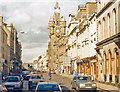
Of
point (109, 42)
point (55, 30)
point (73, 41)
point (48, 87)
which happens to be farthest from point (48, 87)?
point (55, 30)

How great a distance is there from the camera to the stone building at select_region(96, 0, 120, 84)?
32.3m

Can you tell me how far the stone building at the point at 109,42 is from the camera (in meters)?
32.3

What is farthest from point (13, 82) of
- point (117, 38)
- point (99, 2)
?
point (99, 2)

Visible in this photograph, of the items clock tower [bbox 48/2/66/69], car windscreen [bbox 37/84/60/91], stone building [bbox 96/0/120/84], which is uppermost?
clock tower [bbox 48/2/66/69]

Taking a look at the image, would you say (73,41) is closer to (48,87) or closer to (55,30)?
(48,87)

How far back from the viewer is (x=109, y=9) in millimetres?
36188

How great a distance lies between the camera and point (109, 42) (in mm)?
35500

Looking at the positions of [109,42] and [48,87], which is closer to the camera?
[48,87]

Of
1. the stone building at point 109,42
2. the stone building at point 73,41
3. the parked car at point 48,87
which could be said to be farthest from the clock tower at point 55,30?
the parked car at point 48,87

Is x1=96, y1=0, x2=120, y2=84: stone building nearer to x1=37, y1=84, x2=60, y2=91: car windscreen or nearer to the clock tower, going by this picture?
x1=37, y1=84, x2=60, y2=91: car windscreen

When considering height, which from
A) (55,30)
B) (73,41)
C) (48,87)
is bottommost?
(48,87)

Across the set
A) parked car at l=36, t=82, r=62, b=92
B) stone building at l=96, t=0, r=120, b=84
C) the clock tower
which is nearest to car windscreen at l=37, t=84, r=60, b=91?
parked car at l=36, t=82, r=62, b=92

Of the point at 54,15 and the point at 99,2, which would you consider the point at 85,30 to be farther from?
the point at 54,15

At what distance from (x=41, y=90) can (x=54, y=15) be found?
17996 cm
